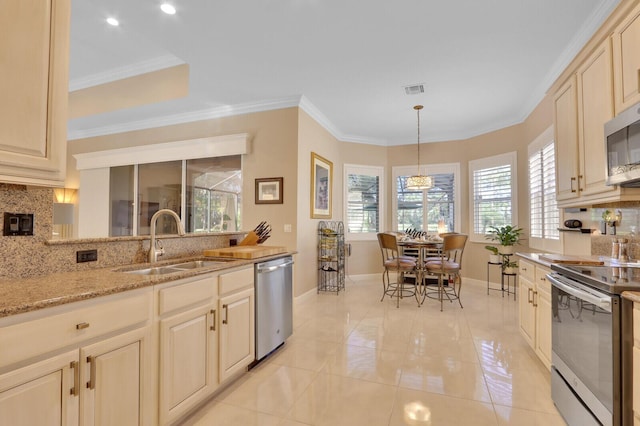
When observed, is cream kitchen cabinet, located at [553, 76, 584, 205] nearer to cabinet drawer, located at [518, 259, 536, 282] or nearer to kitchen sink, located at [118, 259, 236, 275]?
cabinet drawer, located at [518, 259, 536, 282]

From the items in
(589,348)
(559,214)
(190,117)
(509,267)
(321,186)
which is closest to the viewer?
(589,348)

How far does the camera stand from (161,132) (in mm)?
5293

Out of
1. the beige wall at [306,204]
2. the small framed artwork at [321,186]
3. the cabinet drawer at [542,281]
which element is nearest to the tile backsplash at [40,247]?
the beige wall at [306,204]

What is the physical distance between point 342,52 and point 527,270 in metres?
2.81

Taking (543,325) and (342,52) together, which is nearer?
(543,325)

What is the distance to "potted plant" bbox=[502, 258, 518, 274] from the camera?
473 centimetres

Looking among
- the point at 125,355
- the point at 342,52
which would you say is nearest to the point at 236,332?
the point at 125,355

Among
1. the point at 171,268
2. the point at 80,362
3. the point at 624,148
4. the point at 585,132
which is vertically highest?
the point at 585,132

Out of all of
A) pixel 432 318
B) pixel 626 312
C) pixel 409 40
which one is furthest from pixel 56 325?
pixel 432 318

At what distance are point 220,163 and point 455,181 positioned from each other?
4.38m

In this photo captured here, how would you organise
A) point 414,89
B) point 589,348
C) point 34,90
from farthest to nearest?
point 414,89 → point 589,348 → point 34,90

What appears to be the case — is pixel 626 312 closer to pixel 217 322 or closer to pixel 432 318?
pixel 217 322

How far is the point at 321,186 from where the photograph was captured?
17.1ft

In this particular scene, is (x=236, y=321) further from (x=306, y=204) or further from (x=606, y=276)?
(x=306, y=204)
